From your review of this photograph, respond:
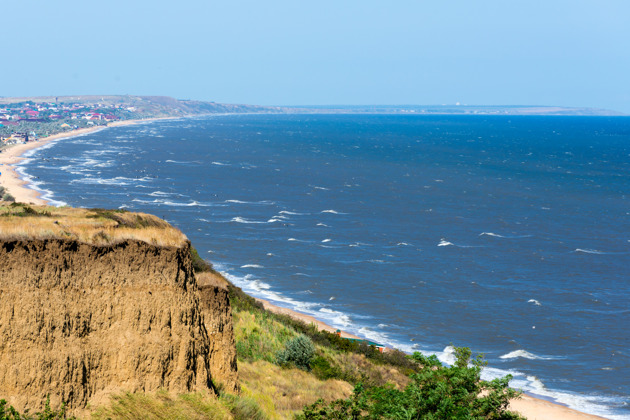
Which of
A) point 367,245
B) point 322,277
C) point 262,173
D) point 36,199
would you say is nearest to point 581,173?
point 262,173

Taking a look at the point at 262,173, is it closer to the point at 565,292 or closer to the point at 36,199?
the point at 36,199

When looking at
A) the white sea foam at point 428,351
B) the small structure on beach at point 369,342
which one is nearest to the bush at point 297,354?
the small structure on beach at point 369,342

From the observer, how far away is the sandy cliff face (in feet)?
60.3

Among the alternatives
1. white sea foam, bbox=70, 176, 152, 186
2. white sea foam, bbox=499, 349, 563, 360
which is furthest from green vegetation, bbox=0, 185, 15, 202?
white sea foam, bbox=499, 349, 563, 360

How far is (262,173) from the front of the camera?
138m

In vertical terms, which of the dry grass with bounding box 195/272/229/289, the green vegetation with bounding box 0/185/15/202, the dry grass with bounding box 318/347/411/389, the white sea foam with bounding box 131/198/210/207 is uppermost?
the dry grass with bounding box 195/272/229/289

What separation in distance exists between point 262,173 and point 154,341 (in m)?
118

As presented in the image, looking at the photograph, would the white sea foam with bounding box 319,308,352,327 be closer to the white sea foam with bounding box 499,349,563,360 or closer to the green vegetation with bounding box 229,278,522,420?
the green vegetation with bounding box 229,278,522,420

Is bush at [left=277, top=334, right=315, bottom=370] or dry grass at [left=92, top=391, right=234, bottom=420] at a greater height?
dry grass at [left=92, top=391, right=234, bottom=420]

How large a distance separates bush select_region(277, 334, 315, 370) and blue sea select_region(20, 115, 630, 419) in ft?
50.4

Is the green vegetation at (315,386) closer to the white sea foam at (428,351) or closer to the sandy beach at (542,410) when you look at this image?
the white sea foam at (428,351)

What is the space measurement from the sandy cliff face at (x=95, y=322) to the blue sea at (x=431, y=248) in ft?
96.5

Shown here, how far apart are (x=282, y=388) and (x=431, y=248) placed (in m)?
47.9

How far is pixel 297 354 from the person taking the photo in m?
34.7
